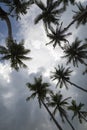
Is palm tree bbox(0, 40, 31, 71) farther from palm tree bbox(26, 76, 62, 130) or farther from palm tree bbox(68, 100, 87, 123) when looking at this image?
palm tree bbox(68, 100, 87, 123)

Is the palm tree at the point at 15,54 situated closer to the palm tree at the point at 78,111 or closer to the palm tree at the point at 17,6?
the palm tree at the point at 17,6

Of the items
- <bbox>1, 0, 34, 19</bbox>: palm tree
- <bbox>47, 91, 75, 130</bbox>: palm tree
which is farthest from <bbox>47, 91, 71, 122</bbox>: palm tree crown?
<bbox>1, 0, 34, 19</bbox>: palm tree

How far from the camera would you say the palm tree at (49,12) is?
98.8 ft

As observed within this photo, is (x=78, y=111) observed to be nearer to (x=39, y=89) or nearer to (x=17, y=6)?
(x=39, y=89)

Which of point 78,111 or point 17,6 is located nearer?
point 17,6

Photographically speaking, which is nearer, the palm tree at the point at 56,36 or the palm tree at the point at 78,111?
the palm tree at the point at 56,36

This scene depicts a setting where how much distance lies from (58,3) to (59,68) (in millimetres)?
11758

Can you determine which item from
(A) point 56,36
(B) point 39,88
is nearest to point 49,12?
(A) point 56,36

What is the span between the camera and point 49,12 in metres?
31.1

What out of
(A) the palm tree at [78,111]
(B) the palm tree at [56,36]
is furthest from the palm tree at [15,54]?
(A) the palm tree at [78,111]

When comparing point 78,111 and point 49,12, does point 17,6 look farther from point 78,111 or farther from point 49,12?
point 78,111

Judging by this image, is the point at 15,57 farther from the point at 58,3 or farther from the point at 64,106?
the point at 64,106

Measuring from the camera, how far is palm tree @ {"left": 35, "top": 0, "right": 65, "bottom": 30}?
30109mm

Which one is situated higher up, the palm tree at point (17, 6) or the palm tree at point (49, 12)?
the palm tree at point (49, 12)
